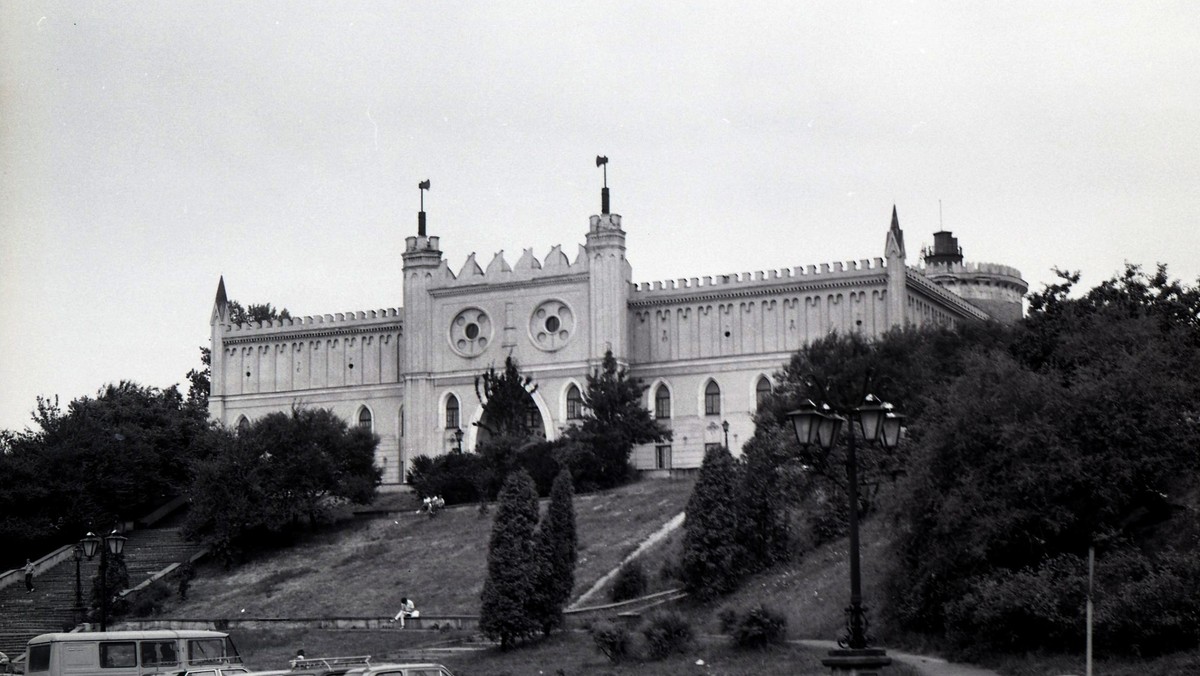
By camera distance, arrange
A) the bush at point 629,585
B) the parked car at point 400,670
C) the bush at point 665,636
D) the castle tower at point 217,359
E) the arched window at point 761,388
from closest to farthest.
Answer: the parked car at point 400,670 → the bush at point 665,636 → the bush at point 629,585 → the arched window at point 761,388 → the castle tower at point 217,359

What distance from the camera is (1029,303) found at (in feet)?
135

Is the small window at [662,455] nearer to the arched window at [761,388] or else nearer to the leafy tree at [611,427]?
the leafy tree at [611,427]

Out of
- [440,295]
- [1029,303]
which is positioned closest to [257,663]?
[1029,303]

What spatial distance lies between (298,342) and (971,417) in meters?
48.8

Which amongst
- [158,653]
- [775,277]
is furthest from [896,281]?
[158,653]

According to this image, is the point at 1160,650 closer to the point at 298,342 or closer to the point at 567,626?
the point at 567,626

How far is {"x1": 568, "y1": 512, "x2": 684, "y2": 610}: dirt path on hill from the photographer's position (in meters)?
39.2

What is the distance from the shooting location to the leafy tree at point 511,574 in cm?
3291

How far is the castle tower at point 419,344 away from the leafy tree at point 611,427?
8.45 m

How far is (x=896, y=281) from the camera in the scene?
196 ft

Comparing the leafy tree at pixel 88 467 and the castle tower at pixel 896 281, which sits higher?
the castle tower at pixel 896 281

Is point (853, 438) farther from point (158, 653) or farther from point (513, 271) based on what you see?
point (513, 271)

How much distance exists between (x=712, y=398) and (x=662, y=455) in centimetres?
296

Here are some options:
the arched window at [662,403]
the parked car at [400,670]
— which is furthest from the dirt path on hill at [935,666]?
the arched window at [662,403]
